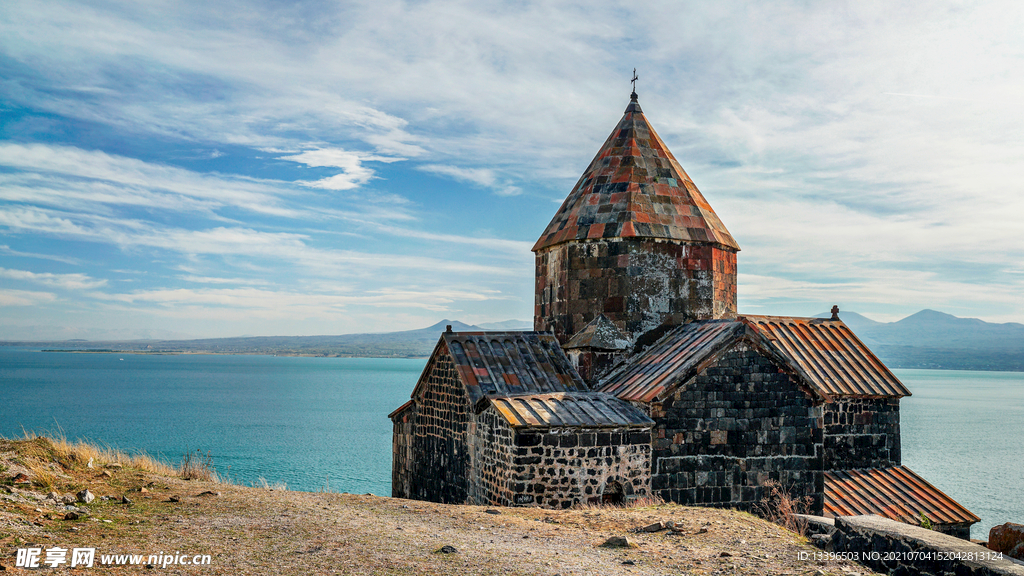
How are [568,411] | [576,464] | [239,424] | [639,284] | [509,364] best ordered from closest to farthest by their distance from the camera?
[576,464]
[568,411]
[509,364]
[639,284]
[239,424]

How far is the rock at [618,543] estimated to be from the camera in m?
7.26

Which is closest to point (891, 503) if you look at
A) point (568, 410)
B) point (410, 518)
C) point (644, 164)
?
point (568, 410)

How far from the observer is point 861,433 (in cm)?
1467

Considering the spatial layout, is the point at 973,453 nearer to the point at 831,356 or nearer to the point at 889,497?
the point at 831,356

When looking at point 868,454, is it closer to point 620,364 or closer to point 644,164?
point 620,364

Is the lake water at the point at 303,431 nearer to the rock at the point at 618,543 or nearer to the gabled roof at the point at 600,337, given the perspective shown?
the gabled roof at the point at 600,337

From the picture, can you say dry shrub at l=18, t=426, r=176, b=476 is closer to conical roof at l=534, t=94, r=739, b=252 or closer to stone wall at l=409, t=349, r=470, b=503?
stone wall at l=409, t=349, r=470, b=503

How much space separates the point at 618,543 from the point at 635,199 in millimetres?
8161

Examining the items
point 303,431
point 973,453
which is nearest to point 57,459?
point 303,431

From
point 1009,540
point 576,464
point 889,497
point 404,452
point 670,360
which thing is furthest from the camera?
point 404,452

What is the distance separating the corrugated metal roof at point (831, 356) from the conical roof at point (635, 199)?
8.23ft

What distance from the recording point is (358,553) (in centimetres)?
647

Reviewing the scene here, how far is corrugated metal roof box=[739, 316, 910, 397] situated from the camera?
1447cm

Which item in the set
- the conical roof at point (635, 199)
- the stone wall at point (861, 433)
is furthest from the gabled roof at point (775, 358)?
the conical roof at point (635, 199)
